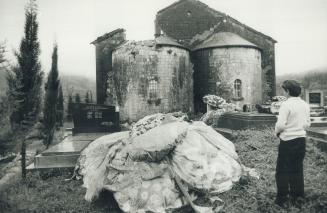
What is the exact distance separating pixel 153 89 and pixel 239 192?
1320cm

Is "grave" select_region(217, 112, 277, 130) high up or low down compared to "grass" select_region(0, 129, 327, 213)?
up

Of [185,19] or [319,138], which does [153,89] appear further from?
[319,138]

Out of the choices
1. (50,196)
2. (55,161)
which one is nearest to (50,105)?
(55,161)

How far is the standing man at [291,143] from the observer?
431 centimetres

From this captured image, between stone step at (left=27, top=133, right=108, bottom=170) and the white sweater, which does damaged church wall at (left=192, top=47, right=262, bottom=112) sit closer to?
stone step at (left=27, top=133, right=108, bottom=170)

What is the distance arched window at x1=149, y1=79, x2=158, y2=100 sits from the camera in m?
18.0

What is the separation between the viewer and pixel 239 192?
17.2 feet

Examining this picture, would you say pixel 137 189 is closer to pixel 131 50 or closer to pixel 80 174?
pixel 80 174

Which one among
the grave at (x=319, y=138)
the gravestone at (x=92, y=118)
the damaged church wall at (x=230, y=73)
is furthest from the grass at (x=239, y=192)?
the damaged church wall at (x=230, y=73)

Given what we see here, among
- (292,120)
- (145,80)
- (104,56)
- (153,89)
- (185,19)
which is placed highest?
(185,19)

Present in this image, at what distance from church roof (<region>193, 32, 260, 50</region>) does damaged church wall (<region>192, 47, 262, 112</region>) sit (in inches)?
9.8

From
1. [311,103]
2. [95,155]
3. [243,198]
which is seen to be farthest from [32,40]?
[311,103]

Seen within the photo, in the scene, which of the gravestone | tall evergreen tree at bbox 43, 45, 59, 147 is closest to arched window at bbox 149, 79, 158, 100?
tall evergreen tree at bbox 43, 45, 59, 147

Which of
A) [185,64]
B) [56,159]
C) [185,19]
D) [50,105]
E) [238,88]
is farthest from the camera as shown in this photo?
[185,19]
